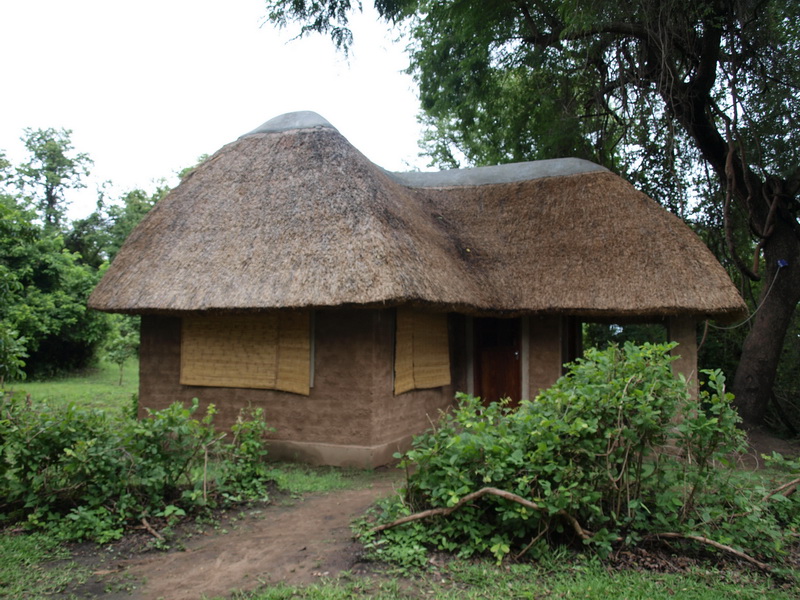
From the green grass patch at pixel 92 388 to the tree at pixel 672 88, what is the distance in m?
7.62

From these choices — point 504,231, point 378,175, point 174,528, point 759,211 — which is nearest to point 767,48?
point 759,211

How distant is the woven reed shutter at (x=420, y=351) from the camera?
23.7ft

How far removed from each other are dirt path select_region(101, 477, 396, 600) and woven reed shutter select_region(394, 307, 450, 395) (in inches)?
99.6

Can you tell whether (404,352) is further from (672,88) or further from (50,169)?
(50,169)

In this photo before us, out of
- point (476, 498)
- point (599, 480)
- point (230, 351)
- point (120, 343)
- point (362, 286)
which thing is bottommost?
point (476, 498)

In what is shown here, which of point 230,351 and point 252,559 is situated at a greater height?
Result: point 230,351

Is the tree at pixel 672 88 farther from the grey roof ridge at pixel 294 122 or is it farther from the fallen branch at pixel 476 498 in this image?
the fallen branch at pixel 476 498

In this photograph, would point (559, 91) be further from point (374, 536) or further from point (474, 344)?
point (374, 536)

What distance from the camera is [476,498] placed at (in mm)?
3896

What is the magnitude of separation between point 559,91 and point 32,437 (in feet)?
31.8

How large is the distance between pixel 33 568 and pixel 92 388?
11.3m

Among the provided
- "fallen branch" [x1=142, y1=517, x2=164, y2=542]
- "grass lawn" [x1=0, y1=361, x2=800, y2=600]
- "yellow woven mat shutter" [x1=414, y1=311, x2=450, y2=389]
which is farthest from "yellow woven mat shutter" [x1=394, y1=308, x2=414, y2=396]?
"grass lawn" [x1=0, y1=361, x2=800, y2=600]

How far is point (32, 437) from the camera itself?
172 inches

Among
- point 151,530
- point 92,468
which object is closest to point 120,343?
point 92,468
